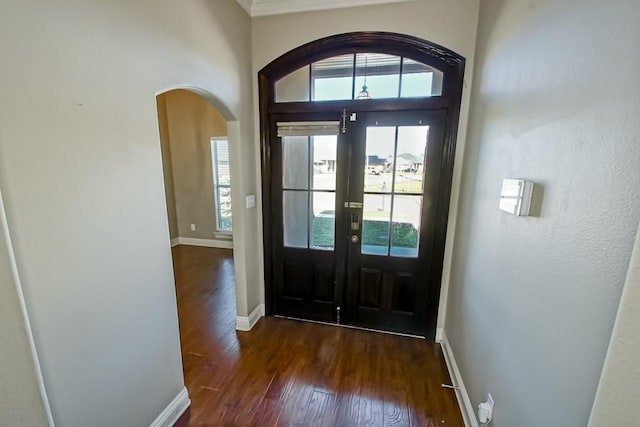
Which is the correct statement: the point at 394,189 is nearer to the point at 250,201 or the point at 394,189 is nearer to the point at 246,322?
the point at 250,201

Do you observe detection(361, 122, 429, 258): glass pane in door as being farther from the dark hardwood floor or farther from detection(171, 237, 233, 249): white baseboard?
detection(171, 237, 233, 249): white baseboard

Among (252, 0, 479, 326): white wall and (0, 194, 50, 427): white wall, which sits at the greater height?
(252, 0, 479, 326): white wall

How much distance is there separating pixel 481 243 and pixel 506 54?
1082 mm

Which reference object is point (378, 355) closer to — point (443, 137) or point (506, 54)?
point (443, 137)

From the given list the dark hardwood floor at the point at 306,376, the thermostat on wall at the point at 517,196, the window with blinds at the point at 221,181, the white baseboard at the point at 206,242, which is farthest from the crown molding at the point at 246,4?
the white baseboard at the point at 206,242

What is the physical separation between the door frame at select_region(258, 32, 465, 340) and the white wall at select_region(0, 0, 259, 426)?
849 millimetres

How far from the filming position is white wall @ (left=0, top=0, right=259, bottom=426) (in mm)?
912

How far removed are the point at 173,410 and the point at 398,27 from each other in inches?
124

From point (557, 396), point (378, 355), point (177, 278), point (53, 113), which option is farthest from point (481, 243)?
point (177, 278)

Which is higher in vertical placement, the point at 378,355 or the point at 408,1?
the point at 408,1

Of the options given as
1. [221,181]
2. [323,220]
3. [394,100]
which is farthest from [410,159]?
[221,181]

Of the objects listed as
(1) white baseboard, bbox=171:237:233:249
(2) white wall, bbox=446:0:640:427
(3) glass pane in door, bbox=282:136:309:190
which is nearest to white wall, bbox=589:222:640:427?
(2) white wall, bbox=446:0:640:427

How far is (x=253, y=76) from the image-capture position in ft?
7.95

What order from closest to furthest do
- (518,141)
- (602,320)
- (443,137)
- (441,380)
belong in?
(602,320) → (518,141) → (441,380) → (443,137)
